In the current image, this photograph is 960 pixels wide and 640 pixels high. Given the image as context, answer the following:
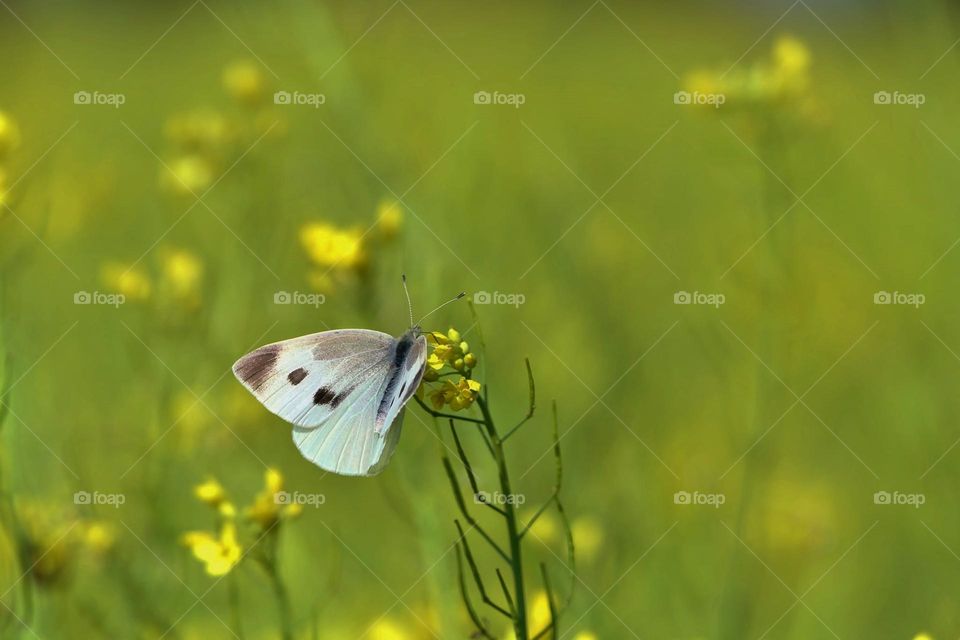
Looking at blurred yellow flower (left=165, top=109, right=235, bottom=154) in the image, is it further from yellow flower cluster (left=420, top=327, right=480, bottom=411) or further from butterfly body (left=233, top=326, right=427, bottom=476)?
yellow flower cluster (left=420, top=327, right=480, bottom=411)

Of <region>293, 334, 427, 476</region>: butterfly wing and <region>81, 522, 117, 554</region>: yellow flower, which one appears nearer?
<region>293, 334, 427, 476</region>: butterfly wing

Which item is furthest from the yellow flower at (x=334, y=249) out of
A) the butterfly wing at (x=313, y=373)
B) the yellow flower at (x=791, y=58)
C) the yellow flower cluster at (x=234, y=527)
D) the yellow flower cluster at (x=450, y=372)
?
the yellow flower at (x=791, y=58)

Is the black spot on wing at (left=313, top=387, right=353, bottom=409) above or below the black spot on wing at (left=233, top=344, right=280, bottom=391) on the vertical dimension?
below

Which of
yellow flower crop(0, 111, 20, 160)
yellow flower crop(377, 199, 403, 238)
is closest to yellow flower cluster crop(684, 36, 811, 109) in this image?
yellow flower crop(377, 199, 403, 238)

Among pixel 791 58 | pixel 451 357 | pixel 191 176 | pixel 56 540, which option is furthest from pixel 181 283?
pixel 791 58

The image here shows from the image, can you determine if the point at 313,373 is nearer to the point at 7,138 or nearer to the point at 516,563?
the point at 516,563

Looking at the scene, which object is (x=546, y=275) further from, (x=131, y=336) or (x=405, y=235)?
(x=131, y=336)
